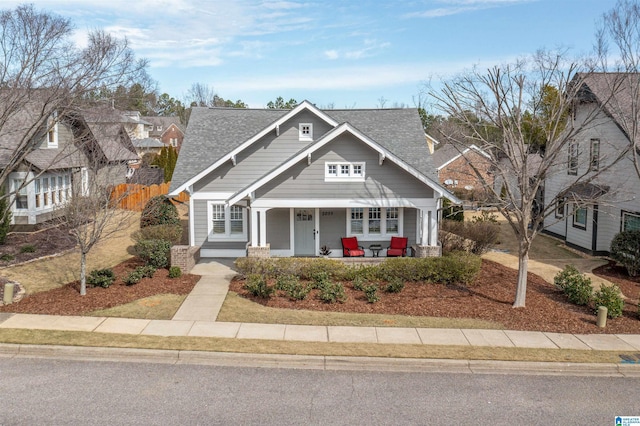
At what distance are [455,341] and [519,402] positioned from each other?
3.20 m

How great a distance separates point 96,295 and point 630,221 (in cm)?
2114

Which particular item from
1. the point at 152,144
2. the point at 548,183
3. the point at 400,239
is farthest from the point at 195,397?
the point at 152,144

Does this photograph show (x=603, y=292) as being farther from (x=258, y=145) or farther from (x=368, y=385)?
(x=258, y=145)

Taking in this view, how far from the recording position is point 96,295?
16.7 metres

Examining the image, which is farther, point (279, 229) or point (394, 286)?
point (279, 229)

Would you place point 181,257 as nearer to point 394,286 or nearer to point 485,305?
point 394,286

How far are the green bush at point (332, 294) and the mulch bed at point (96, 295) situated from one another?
4.56 meters

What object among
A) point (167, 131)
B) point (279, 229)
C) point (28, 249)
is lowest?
point (28, 249)

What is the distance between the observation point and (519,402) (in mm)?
10250

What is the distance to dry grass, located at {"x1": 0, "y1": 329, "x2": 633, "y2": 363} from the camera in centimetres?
1229

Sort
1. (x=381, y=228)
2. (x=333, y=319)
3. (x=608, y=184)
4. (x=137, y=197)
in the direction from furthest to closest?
1. (x=137, y=197)
2. (x=608, y=184)
3. (x=381, y=228)
4. (x=333, y=319)

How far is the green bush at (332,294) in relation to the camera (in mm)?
16359

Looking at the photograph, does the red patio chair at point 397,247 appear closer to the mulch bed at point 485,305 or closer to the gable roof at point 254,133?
the gable roof at point 254,133

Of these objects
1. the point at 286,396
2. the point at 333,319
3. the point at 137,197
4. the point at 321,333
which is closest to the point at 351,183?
the point at 333,319
